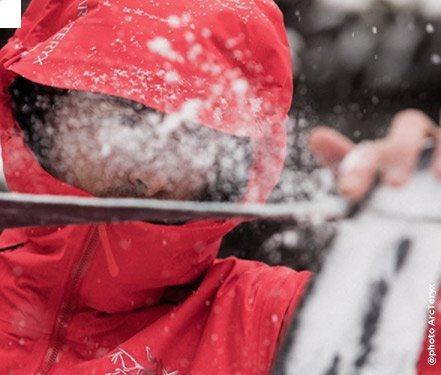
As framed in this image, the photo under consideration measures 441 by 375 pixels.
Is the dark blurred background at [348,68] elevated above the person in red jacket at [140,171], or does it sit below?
below

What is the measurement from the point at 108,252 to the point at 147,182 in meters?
0.10

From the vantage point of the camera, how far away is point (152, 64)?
0.68m

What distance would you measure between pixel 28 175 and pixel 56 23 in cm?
18

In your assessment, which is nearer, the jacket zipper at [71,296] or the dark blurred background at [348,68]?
the jacket zipper at [71,296]

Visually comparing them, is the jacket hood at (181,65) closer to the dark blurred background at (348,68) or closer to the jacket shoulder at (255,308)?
the jacket shoulder at (255,308)

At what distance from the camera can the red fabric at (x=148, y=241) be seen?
685 mm

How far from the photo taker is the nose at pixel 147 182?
732 millimetres

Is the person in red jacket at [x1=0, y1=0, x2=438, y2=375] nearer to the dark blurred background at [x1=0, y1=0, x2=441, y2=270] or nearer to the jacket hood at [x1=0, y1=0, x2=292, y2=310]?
the jacket hood at [x1=0, y1=0, x2=292, y2=310]

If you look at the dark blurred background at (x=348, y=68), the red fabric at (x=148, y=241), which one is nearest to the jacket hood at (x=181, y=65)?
the red fabric at (x=148, y=241)

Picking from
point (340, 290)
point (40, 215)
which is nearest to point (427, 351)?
point (340, 290)

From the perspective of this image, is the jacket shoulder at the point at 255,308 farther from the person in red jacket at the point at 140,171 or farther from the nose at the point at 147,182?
the nose at the point at 147,182

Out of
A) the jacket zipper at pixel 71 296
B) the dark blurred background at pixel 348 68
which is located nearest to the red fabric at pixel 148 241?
the jacket zipper at pixel 71 296

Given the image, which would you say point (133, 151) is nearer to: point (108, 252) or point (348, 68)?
point (108, 252)

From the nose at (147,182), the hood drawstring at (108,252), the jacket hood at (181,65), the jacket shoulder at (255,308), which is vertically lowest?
the jacket shoulder at (255,308)
